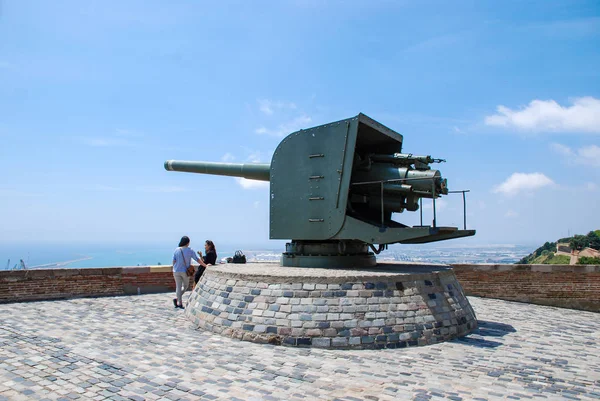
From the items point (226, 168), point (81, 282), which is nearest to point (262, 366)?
point (226, 168)

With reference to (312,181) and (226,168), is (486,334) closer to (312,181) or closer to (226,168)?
(312,181)

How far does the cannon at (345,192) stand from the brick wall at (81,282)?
5821 millimetres

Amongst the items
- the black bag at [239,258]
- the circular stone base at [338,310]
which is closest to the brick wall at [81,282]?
the black bag at [239,258]

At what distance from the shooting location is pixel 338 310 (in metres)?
7.35

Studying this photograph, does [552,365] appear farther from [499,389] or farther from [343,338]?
[343,338]

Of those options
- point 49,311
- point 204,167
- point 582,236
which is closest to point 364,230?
point 204,167

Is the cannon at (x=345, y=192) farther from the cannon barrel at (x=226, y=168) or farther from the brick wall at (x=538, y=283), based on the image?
the brick wall at (x=538, y=283)

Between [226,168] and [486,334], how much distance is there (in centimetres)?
713

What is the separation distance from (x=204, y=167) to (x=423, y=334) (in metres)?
→ 7.11

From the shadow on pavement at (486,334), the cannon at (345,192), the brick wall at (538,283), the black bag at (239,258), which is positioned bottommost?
the shadow on pavement at (486,334)

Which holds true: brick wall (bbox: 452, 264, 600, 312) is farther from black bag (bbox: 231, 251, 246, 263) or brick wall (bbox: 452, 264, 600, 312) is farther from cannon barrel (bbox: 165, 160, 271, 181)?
cannon barrel (bbox: 165, 160, 271, 181)

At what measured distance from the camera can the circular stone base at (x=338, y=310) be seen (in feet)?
23.6

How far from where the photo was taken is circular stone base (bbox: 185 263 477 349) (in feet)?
23.6

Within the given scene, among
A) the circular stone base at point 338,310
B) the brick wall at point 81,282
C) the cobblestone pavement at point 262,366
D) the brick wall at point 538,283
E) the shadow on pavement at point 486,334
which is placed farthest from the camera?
the brick wall at point 538,283
